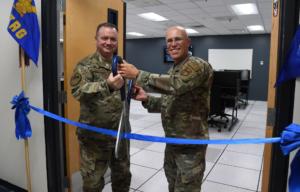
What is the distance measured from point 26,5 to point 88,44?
574 mm

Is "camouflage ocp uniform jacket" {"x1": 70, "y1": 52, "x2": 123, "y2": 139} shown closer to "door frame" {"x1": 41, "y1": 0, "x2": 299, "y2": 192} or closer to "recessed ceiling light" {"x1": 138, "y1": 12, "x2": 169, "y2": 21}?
"door frame" {"x1": 41, "y1": 0, "x2": 299, "y2": 192}

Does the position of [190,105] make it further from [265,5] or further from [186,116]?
[265,5]

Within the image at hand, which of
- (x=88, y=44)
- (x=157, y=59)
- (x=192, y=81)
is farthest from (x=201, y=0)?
(x=157, y=59)

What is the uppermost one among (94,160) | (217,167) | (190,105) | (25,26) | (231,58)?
(231,58)

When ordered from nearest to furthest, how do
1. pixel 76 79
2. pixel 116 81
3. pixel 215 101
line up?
pixel 116 81
pixel 76 79
pixel 215 101

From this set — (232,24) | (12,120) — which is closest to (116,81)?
(12,120)

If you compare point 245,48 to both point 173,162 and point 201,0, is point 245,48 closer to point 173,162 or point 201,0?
point 201,0

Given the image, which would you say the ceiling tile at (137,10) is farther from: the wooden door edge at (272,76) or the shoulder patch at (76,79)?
the wooden door edge at (272,76)

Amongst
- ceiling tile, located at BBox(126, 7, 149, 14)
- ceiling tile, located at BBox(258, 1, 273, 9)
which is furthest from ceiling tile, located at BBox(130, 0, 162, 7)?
ceiling tile, located at BBox(258, 1, 273, 9)

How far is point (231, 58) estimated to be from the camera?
9781mm

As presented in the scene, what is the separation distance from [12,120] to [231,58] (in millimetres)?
9123

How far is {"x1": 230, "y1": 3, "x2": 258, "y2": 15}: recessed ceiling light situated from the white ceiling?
12 cm

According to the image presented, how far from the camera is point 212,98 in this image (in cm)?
460

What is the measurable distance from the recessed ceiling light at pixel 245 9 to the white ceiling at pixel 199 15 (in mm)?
120
